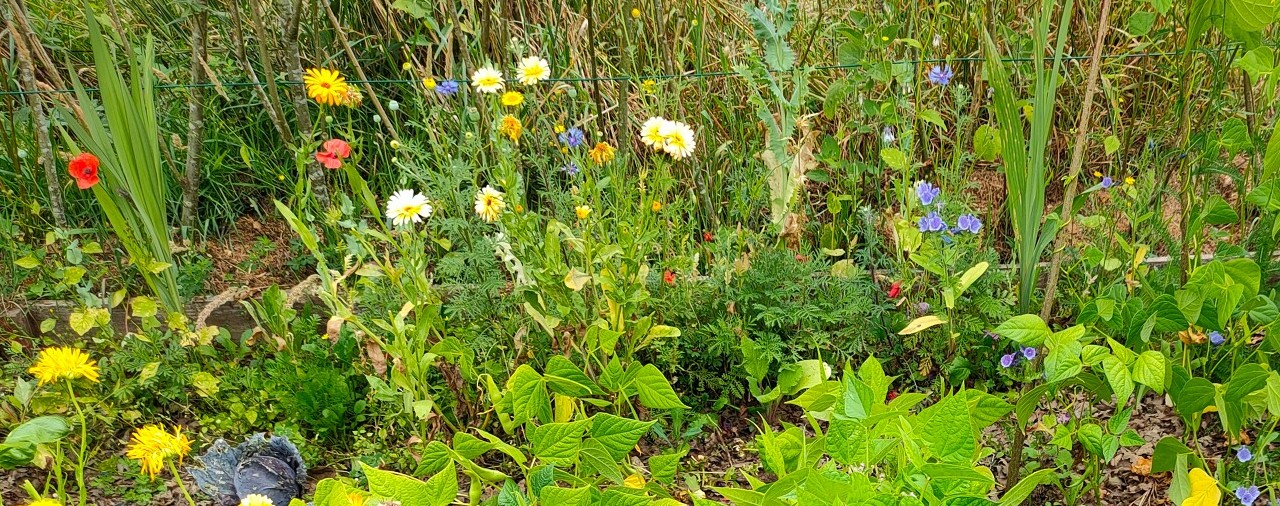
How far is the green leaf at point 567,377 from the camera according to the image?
1082 mm

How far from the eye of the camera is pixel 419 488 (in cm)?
83

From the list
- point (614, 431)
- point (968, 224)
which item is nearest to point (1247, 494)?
point (968, 224)

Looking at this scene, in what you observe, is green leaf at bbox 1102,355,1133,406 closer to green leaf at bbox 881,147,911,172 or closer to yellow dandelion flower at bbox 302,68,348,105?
green leaf at bbox 881,147,911,172

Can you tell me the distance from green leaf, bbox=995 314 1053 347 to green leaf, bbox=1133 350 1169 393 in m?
0.11

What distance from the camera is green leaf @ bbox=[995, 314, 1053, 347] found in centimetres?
112

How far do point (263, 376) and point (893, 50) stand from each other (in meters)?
1.92

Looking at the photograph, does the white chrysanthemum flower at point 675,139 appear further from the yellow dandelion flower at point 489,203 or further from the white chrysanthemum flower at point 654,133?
the yellow dandelion flower at point 489,203

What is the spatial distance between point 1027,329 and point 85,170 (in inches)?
71.8

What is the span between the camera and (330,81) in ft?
5.37

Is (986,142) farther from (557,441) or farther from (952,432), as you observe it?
(557,441)

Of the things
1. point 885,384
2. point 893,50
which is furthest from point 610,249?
point 893,50

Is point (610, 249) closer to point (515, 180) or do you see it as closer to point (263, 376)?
point (515, 180)

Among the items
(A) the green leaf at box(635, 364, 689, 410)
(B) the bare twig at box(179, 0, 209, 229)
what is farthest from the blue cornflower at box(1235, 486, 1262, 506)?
(B) the bare twig at box(179, 0, 209, 229)

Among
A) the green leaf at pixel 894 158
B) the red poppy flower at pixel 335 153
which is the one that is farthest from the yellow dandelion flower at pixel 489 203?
the green leaf at pixel 894 158
